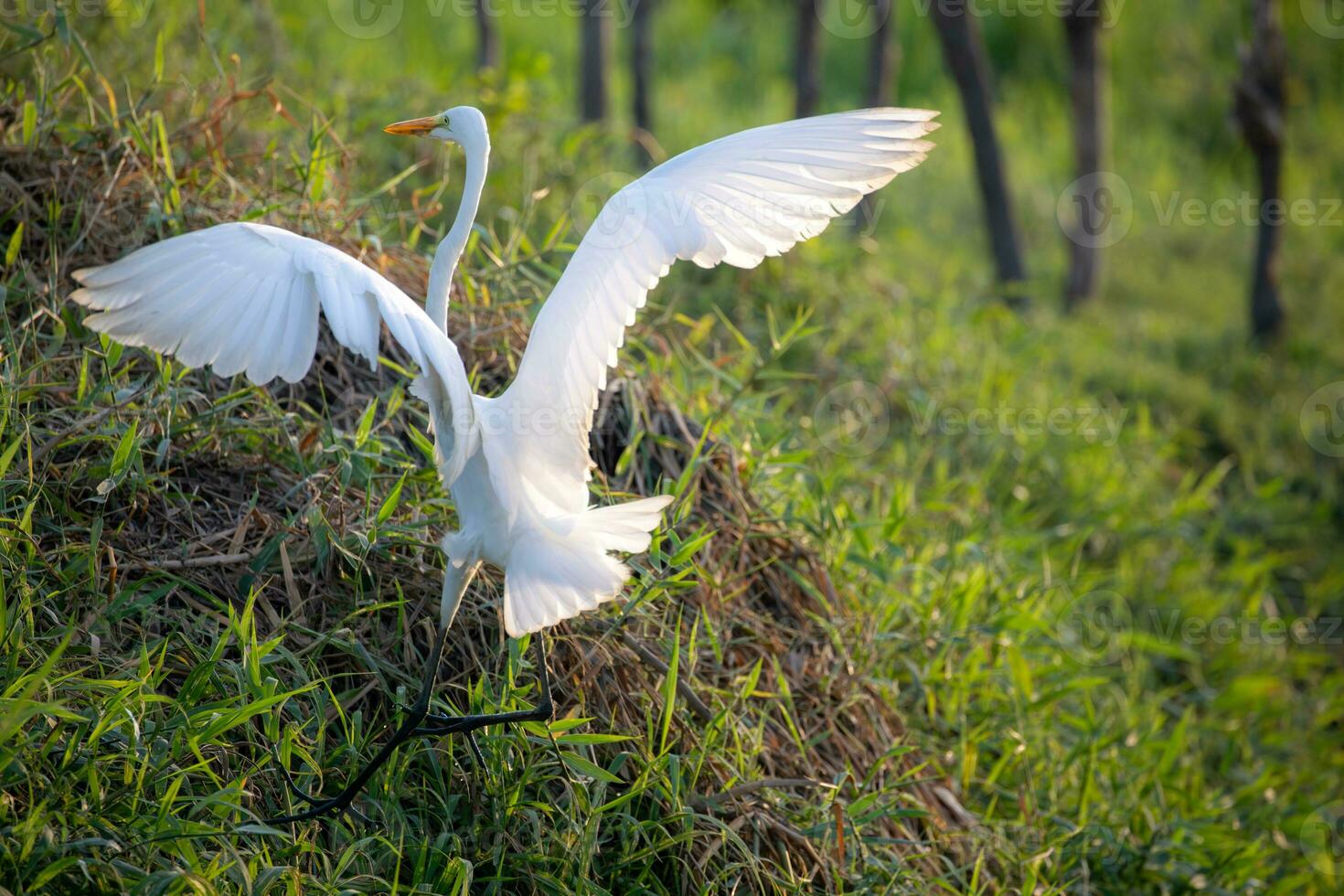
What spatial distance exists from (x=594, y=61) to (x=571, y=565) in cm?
515

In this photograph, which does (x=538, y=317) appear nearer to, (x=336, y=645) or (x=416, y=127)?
(x=416, y=127)

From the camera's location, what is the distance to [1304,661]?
191 inches

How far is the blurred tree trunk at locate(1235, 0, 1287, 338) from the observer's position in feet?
25.3

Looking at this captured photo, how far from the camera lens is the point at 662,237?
2516 millimetres

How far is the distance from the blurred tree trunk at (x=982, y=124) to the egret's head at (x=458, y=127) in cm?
461

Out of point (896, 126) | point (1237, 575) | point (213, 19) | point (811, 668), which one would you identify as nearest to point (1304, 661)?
point (1237, 575)

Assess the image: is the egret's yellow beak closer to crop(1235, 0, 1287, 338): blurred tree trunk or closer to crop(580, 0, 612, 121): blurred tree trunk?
crop(580, 0, 612, 121): blurred tree trunk

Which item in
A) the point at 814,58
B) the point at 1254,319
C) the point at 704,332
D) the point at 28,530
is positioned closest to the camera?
the point at 28,530

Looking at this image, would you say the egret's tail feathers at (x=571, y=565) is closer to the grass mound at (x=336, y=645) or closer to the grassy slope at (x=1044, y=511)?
the grass mound at (x=336, y=645)

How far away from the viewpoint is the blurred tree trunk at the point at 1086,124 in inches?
317

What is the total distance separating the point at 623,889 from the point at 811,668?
3.08ft

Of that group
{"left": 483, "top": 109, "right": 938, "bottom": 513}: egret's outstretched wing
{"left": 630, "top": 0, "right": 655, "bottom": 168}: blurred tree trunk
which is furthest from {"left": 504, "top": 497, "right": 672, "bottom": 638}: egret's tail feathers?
{"left": 630, "top": 0, "right": 655, "bottom": 168}: blurred tree trunk

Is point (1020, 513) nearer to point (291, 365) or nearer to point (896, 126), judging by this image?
point (896, 126)

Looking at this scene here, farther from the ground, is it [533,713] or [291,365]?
[291,365]
